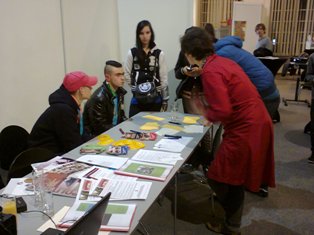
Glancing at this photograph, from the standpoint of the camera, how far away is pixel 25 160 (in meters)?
1.92

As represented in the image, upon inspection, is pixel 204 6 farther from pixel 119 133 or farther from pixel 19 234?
pixel 19 234

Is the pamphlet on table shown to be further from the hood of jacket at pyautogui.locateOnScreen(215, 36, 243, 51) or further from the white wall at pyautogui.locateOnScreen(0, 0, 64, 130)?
the white wall at pyautogui.locateOnScreen(0, 0, 64, 130)

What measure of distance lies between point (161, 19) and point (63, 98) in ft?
7.95

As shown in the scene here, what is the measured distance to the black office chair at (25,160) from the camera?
6.09 feet

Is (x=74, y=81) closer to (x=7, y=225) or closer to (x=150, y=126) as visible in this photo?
(x=150, y=126)

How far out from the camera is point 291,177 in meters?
3.24

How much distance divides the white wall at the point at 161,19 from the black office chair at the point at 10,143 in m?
2.40

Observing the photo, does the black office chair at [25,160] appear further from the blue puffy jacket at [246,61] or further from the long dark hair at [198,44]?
the blue puffy jacket at [246,61]

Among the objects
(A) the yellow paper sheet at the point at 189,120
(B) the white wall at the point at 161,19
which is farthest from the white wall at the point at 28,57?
(A) the yellow paper sheet at the point at 189,120

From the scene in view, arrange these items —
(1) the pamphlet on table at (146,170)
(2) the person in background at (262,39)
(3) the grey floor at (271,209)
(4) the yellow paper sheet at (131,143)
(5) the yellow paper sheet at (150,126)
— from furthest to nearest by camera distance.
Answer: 1. (2) the person in background at (262,39)
2. (5) the yellow paper sheet at (150,126)
3. (3) the grey floor at (271,209)
4. (4) the yellow paper sheet at (131,143)
5. (1) the pamphlet on table at (146,170)

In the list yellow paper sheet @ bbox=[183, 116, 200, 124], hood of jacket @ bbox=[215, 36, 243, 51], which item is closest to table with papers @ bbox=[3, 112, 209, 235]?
yellow paper sheet @ bbox=[183, 116, 200, 124]

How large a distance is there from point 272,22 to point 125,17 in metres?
6.29

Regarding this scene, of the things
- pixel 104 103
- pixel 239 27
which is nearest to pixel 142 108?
pixel 104 103

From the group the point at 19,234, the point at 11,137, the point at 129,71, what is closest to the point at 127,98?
the point at 129,71
